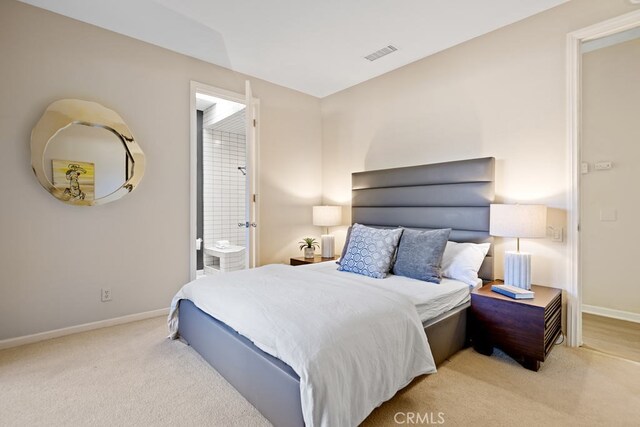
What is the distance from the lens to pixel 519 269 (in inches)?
94.0

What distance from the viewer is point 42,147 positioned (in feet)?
8.34

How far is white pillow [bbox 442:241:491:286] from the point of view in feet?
8.43

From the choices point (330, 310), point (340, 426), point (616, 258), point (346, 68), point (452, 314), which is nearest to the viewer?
point (340, 426)

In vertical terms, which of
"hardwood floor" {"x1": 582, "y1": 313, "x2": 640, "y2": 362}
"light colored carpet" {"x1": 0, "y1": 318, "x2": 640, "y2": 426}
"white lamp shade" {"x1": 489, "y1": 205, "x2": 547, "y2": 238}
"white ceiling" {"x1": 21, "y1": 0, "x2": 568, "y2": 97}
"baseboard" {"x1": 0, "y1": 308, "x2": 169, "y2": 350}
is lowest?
"light colored carpet" {"x1": 0, "y1": 318, "x2": 640, "y2": 426}

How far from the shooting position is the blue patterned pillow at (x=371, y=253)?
267 centimetres

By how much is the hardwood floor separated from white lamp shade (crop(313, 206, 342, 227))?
2.67 metres

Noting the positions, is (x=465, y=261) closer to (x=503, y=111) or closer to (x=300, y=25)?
(x=503, y=111)

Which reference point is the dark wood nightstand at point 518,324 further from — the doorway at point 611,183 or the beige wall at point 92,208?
the beige wall at point 92,208

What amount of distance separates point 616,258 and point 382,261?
2512mm

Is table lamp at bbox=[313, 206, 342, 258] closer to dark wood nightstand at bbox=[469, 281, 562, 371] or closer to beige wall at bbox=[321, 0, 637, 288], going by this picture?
beige wall at bbox=[321, 0, 637, 288]

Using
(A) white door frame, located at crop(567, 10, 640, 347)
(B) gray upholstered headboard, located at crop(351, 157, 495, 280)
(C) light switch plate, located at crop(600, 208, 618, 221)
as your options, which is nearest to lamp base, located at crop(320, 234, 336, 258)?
(B) gray upholstered headboard, located at crop(351, 157, 495, 280)

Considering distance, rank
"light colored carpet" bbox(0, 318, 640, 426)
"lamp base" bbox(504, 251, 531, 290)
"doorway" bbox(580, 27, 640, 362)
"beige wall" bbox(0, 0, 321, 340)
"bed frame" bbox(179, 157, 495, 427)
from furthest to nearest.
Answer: "doorway" bbox(580, 27, 640, 362) < "beige wall" bbox(0, 0, 321, 340) < "lamp base" bbox(504, 251, 531, 290) < "light colored carpet" bbox(0, 318, 640, 426) < "bed frame" bbox(179, 157, 495, 427)

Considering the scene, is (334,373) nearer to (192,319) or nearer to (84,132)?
(192,319)

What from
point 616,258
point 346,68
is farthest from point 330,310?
point 616,258
